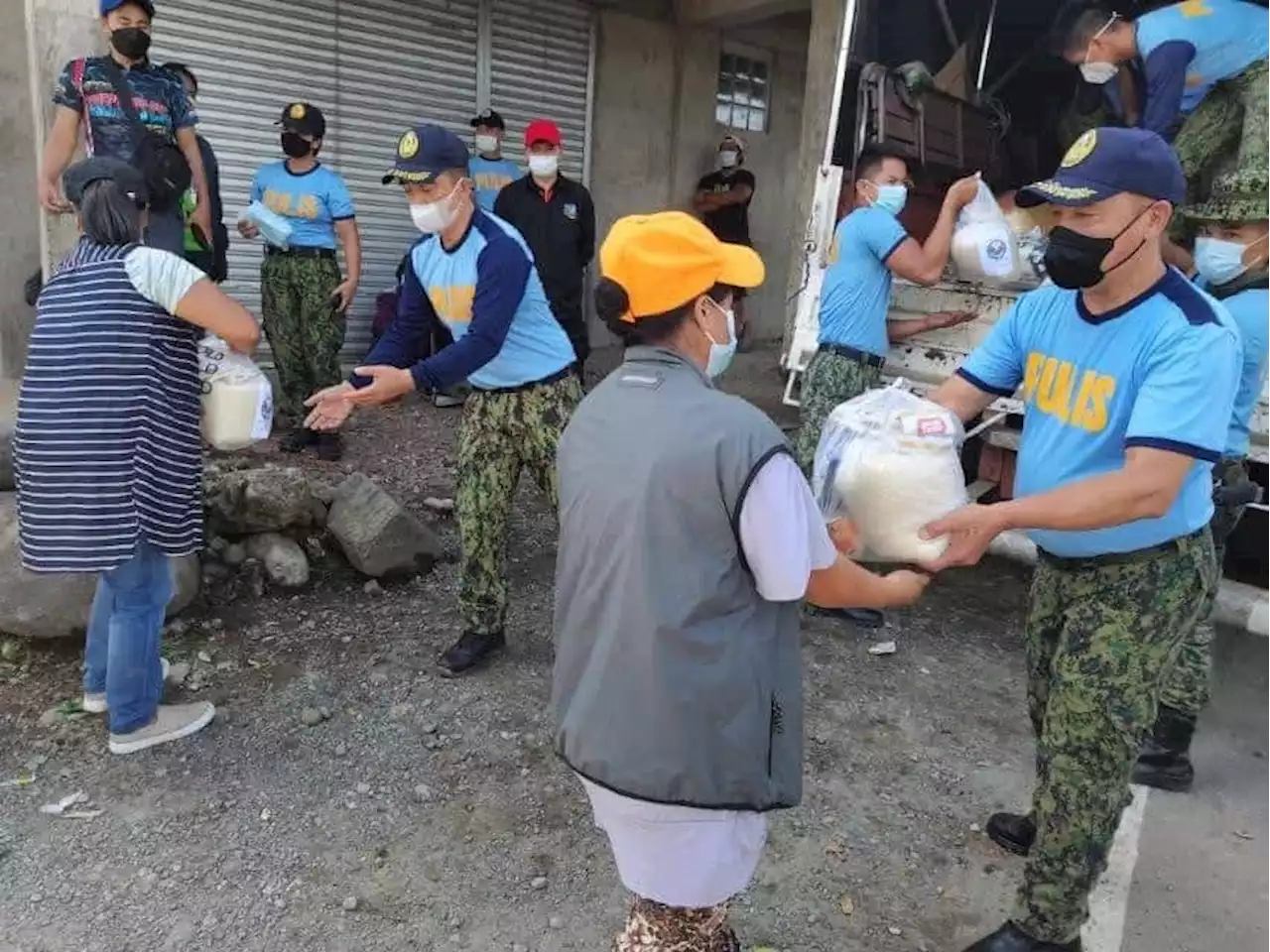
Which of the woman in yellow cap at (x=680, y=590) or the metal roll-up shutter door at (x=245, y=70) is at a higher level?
the metal roll-up shutter door at (x=245, y=70)

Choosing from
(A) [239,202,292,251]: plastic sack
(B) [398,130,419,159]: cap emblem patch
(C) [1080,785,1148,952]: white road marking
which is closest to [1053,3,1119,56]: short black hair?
(B) [398,130,419,159]: cap emblem patch

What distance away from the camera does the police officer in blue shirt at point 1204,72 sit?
13.3ft

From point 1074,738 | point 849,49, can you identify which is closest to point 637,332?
point 1074,738

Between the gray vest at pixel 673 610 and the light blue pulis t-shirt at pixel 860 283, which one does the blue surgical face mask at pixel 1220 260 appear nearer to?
the light blue pulis t-shirt at pixel 860 283

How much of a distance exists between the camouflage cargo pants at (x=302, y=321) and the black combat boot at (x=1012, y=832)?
4.60 metres

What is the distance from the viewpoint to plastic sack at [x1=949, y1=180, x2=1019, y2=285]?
4098mm

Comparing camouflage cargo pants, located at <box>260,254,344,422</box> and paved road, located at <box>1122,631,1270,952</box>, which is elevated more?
camouflage cargo pants, located at <box>260,254,344,422</box>

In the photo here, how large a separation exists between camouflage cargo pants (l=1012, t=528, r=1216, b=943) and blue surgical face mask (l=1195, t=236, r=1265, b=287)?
115 centimetres

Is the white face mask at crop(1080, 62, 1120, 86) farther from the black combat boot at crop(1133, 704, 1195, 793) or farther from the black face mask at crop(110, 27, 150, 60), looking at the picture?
the black face mask at crop(110, 27, 150, 60)

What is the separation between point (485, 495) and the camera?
3.64 meters

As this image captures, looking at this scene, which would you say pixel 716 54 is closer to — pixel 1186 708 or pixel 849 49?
pixel 849 49

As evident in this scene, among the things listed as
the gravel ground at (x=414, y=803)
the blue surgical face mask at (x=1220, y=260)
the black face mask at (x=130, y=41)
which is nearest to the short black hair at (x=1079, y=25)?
the blue surgical face mask at (x=1220, y=260)

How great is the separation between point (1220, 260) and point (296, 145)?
15.6 feet

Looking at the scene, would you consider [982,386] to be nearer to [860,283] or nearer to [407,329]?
[860,283]
